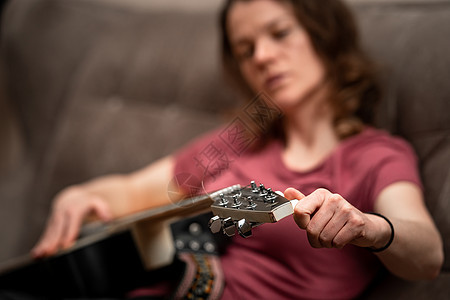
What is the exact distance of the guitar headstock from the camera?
395mm

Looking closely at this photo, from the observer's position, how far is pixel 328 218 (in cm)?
41

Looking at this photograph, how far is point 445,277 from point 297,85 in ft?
1.22

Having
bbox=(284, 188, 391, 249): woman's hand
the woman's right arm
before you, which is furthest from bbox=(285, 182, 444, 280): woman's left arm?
the woman's right arm

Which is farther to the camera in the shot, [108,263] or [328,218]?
[108,263]

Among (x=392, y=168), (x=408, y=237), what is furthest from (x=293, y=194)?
(x=392, y=168)

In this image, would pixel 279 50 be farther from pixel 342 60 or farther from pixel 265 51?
pixel 342 60

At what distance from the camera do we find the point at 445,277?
2.29ft

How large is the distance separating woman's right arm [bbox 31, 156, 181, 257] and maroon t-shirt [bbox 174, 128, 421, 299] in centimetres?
33

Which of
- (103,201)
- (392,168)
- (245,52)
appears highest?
(245,52)

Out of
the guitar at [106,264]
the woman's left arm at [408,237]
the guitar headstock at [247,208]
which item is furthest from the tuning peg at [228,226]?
the guitar at [106,264]

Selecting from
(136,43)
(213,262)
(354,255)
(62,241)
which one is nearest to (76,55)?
(136,43)

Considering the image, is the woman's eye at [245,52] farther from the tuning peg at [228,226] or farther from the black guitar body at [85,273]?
the tuning peg at [228,226]

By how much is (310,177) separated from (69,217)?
589 mm

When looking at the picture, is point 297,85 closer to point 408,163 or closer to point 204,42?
point 408,163
